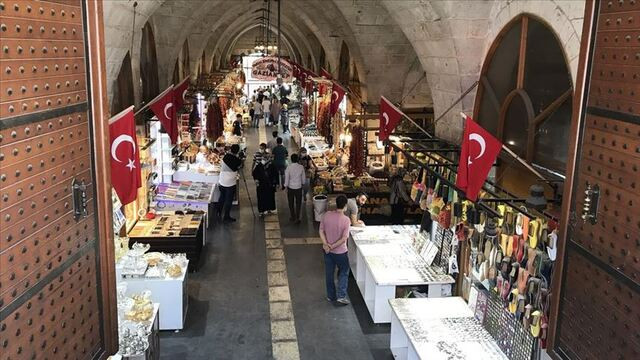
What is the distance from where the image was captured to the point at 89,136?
3713 millimetres

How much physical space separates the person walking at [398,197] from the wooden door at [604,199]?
324 inches

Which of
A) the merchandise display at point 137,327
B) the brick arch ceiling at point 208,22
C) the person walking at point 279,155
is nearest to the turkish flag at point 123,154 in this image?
the merchandise display at point 137,327

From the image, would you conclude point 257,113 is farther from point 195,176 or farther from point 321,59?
point 195,176

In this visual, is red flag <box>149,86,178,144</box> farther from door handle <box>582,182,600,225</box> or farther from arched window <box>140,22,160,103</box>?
door handle <box>582,182,600,225</box>

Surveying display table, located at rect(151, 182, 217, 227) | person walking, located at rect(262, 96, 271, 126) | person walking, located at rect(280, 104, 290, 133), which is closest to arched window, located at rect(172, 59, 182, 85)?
display table, located at rect(151, 182, 217, 227)

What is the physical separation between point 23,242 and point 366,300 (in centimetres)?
623

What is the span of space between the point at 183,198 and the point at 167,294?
15.6 feet

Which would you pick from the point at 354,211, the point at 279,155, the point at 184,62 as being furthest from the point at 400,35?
the point at 184,62

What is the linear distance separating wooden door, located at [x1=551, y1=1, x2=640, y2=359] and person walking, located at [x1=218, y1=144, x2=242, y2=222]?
9847 millimetres

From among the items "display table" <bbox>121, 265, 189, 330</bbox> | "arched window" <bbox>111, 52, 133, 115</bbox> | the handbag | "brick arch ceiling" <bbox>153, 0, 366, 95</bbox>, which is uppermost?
"brick arch ceiling" <bbox>153, 0, 366, 95</bbox>

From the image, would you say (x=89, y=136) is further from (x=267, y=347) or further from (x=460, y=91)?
(x=460, y=91)

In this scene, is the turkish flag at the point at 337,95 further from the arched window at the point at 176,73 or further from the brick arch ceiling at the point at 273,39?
the brick arch ceiling at the point at 273,39

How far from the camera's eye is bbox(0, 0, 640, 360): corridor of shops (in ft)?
10.7

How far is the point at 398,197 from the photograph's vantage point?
12594 millimetres
